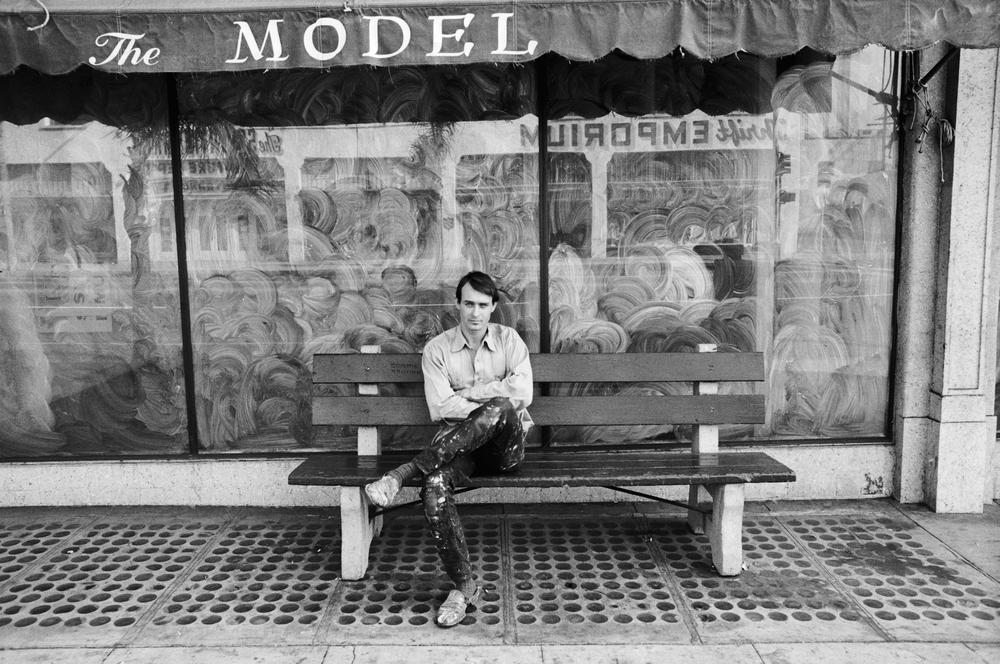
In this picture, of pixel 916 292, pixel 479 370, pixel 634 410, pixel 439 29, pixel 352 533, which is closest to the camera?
pixel 439 29

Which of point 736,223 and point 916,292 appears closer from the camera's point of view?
point 916,292

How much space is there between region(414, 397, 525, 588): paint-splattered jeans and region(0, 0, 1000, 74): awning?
186 cm

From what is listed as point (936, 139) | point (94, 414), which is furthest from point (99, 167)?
point (936, 139)

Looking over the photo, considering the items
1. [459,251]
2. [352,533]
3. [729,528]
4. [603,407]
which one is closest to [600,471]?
[603,407]

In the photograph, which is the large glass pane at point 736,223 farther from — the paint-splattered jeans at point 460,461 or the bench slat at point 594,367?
the paint-splattered jeans at point 460,461

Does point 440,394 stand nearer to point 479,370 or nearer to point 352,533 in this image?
point 479,370

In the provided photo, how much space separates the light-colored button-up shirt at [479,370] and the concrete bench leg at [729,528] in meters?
1.15

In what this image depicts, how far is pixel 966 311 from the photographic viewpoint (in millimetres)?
5398

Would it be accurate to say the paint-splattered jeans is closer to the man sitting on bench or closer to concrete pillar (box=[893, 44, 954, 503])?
the man sitting on bench

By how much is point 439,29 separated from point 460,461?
2.23m

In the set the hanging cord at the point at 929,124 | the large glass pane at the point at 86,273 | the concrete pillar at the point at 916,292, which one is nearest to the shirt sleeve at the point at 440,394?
the large glass pane at the point at 86,273

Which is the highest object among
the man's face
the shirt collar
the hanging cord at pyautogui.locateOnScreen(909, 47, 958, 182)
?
the hanging cord at pyautogui.locateOnScreen(909, 47, 958, 182)

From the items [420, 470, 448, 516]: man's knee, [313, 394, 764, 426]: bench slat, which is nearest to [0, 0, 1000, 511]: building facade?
[313, 394, 764, 426]: bench slat

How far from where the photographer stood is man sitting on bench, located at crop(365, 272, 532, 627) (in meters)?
4.20
